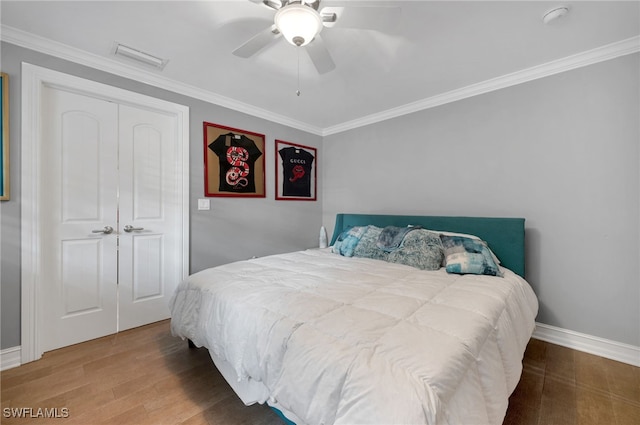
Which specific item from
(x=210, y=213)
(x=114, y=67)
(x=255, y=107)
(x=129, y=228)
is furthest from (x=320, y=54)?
(x=129, y=228)

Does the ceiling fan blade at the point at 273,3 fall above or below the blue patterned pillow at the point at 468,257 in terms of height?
above

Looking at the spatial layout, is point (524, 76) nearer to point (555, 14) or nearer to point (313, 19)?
point (555, 14)

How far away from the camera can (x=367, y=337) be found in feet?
3.35

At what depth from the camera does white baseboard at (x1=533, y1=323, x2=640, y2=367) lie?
1.94 metres

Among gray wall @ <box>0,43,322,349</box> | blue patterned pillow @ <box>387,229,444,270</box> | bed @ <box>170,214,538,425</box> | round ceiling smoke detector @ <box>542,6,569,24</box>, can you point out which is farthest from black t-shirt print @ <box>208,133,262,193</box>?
round ceiling smoke detector @ <box>542,6,569,24</box>

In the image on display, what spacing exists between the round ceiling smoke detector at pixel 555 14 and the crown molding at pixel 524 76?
692mm

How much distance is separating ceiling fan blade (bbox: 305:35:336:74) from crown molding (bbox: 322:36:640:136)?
165cm

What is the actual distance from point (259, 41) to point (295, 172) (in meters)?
2.22

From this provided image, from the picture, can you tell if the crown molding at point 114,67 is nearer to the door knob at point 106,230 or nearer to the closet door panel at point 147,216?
the closet door panel at point 147,216

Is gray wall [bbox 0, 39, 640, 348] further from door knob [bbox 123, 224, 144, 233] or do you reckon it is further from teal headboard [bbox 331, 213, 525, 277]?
door knob [bbox 123, 224, 144, 233]

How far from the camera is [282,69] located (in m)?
2.37

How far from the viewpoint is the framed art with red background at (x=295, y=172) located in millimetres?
3630

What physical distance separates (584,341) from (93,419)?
3.49 m

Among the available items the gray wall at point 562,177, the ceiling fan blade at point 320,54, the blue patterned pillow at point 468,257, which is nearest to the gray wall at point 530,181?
the gray wall at point 562,177
